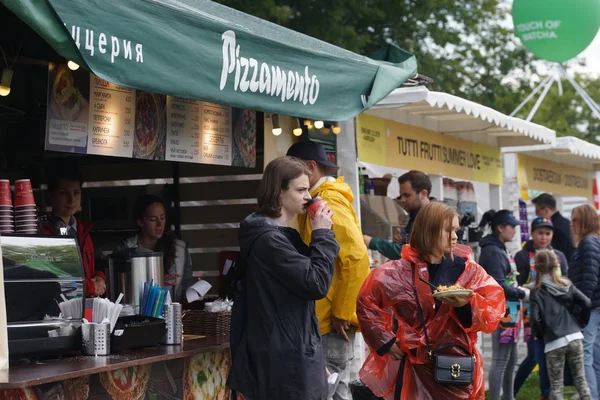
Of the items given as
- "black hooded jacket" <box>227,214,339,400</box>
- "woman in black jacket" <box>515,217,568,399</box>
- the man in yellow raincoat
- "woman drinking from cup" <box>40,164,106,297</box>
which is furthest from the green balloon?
"black hooded jacket" <box>227,214,339,400</box>

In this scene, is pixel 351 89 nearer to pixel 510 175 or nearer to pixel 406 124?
pixel 406 124

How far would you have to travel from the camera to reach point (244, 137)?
689 cm

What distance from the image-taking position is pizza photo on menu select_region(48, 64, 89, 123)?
214 inches

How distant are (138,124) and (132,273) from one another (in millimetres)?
973

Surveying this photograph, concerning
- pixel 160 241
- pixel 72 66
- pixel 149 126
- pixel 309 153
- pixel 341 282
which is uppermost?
pixel 72 66

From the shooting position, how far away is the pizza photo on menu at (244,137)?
22.3 ft

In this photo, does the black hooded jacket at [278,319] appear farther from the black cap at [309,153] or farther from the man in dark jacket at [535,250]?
the man in dark jacket at [535,250]

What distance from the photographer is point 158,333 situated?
5145 millimetres

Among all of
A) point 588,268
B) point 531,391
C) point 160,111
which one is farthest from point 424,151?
point 160,111

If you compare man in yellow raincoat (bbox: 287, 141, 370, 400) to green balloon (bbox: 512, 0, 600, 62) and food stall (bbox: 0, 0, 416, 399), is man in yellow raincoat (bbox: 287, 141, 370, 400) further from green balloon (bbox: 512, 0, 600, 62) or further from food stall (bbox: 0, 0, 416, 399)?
green balloon (bbox: 512, 0, 600, 62)

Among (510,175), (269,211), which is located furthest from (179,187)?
(510,175)

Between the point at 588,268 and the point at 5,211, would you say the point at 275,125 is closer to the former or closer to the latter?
the point at 5,211

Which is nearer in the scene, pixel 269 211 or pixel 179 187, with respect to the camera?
pixel 269 211

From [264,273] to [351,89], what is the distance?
6.66ft
